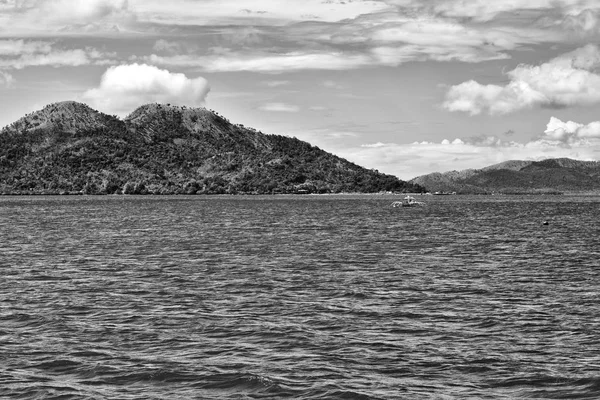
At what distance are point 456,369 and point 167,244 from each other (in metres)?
56.1

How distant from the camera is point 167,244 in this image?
78.0 metres

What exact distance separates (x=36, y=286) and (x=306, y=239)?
46.3m

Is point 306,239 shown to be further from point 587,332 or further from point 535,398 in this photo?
point 535,398

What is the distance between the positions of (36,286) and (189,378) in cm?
2281

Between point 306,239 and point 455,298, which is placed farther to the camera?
point 306,239

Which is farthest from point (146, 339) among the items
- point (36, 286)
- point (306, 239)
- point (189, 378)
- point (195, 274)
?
point (306, 239)

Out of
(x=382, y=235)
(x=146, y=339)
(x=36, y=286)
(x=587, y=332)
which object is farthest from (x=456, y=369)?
(x=382, y=235)

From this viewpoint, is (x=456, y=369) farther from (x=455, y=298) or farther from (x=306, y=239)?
(x=306, y=239)

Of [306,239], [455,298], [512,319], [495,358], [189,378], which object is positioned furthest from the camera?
[306,239]

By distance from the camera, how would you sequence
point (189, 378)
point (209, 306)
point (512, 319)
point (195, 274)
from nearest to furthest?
point (189, 378) → point (512, 319) → point (209, 306) → point (195, 274)

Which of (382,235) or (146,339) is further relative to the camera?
(382,235)

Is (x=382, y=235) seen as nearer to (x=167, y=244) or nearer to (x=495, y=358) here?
(x=167, y=244)

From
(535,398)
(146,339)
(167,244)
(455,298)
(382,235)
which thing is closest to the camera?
(535,398)

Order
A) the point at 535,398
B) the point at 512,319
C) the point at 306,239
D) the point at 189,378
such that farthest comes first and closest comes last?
the point at 306,239 → the point at 512,319 → the point at 189,378 → the point at 535,398
